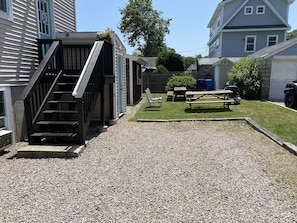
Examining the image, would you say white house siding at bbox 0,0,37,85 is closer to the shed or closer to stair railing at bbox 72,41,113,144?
stair railing at bbox 72,41,113,144

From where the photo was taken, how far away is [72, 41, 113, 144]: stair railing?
463 centimetres

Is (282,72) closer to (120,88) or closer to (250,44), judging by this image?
(120,88)

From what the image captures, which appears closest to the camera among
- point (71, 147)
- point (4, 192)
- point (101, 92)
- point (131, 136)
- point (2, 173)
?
point (4, 192)

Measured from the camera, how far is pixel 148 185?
3174 mm

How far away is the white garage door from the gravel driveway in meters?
8.91

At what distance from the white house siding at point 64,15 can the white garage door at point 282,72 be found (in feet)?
34.6

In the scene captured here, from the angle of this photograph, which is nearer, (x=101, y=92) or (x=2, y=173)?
(x=2, y=173)

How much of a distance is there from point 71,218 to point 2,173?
76.1 inches

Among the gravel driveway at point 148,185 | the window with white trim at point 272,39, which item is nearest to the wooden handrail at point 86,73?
the gravel driveway at point 148,185

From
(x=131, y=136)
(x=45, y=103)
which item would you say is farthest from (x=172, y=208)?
(x=45, y=103)

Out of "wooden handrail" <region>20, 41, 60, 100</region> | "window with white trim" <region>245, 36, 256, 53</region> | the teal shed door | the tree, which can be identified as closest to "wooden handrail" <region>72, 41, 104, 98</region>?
"wooden handrail" <region>20, 41, 60, 100</region>

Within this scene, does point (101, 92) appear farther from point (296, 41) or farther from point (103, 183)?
point (296, 41)

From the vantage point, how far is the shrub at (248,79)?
13023mm

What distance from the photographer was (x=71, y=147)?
455 cm
